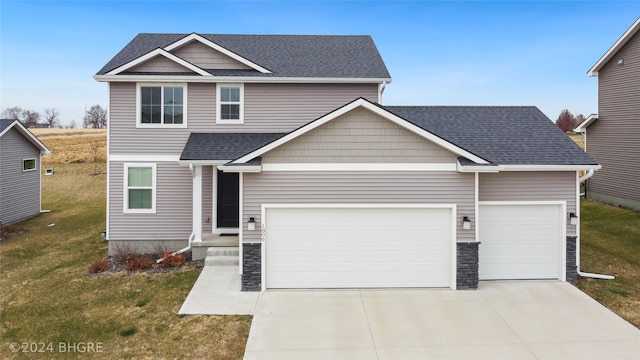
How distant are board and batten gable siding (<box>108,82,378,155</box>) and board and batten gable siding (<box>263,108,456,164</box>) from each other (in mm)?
3508

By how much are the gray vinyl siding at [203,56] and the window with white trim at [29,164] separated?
10.6 m

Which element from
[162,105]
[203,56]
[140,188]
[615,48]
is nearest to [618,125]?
[615,48]

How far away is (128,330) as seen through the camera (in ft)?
22.8

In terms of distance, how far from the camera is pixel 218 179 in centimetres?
1184

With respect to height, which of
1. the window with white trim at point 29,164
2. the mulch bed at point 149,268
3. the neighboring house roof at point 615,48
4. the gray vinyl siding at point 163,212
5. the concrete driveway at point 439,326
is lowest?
the concrete driveway at point 439,326

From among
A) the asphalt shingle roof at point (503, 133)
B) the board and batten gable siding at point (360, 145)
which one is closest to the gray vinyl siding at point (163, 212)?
the board and batten gable siding at point (360, 145)

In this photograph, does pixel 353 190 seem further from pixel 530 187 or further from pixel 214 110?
pixel 214 110

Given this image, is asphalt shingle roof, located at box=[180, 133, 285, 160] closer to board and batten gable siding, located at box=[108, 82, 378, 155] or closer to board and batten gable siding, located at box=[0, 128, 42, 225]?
board and batten gable siding, located at box=[108, 82, 378, 155]

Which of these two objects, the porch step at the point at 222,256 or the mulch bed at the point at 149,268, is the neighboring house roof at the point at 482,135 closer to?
the porch step at the point at 222,256

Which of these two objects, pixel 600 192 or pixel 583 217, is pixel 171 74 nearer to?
pixel 583 217

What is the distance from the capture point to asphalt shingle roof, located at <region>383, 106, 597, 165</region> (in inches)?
377

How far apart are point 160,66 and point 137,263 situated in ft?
19.5

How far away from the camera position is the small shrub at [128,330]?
685 cm

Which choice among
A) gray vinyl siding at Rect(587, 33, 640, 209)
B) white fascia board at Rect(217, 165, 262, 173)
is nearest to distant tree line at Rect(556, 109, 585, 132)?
gray vinyl siding at Rect(587, 33, 640, 209)
